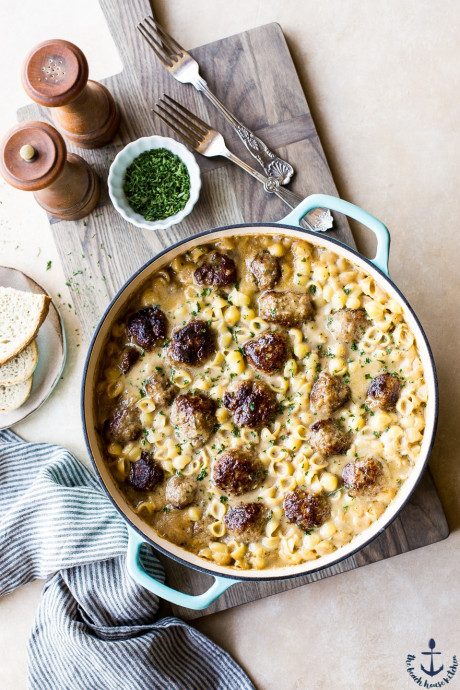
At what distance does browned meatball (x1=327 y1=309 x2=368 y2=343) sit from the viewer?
371cm

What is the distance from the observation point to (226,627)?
4.27m

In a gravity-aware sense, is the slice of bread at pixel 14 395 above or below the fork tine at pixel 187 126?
→ below

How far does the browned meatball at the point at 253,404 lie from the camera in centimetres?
373

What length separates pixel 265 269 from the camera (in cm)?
377

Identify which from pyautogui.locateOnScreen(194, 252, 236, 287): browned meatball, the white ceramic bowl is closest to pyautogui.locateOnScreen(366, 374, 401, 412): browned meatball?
pyautogui.locateOnScreen(194, 252, 236, 287): browned meatball

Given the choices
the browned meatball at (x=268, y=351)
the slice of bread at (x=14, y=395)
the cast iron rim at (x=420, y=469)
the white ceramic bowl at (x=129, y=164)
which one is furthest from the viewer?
the slice of bread at (x=14, y=395)

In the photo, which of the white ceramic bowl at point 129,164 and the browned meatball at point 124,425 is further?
the white ceramic bowl at point 129,164

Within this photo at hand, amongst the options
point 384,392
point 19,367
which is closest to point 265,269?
point 384,392

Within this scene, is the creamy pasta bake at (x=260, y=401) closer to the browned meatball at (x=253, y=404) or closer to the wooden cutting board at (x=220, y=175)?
the browned meatball at (x=253, y=404)

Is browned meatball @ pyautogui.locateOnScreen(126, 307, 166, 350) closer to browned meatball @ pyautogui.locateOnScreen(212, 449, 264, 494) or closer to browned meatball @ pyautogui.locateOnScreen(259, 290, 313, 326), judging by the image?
browned meatball @ pyautogui.locateOnScreen(259, 290, 313, 326)

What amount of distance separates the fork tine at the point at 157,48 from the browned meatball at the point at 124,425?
7.06ft

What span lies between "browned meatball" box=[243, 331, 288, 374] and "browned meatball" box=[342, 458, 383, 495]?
2.35ft

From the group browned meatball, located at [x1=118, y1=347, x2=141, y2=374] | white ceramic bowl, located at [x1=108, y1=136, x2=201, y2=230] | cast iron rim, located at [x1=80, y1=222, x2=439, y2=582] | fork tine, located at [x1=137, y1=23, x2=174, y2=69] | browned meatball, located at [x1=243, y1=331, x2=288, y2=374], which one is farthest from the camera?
fork tine, located at [x1=137, y1=23, x2=174, y2=69]

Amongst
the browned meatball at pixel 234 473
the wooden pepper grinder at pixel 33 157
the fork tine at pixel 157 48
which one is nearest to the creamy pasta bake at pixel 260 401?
the browned meatball at pixel 234 473
